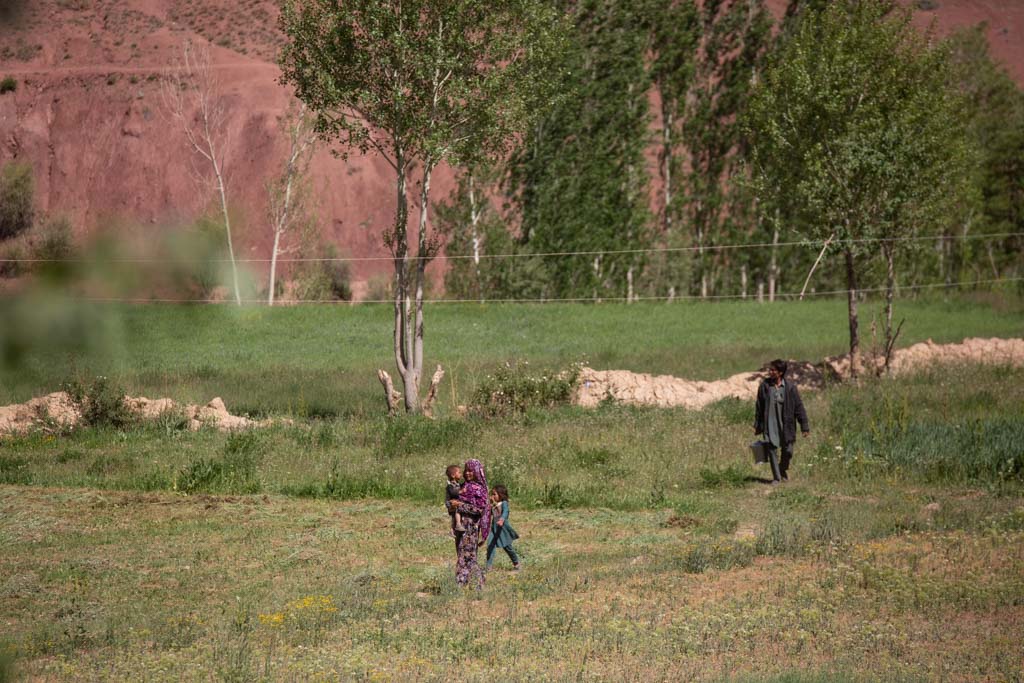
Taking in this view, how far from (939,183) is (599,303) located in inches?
1002

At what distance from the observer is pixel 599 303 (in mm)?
58094

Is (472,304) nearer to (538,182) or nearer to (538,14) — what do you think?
(538,182)

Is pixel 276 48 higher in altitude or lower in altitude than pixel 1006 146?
higher

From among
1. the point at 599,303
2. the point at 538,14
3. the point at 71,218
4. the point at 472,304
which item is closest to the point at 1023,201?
the point at 599,303

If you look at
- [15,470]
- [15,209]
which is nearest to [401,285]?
[15,470]

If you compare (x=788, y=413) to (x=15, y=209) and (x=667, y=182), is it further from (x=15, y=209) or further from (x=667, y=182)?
(x=667, y=182)

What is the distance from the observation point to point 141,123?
246 feet

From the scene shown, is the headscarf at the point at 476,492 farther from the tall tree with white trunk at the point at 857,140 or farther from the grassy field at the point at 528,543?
the tall tree with white trunk at the point at 857,140

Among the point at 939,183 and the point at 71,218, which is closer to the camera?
the point at 71,218

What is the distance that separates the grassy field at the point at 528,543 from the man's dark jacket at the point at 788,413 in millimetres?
919

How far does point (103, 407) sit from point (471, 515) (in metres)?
15.8

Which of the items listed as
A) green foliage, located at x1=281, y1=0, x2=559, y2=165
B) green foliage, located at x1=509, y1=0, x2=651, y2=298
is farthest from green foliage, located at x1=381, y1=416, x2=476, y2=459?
green foliage, located at x1=509, y1=0, x2=651, y2=298

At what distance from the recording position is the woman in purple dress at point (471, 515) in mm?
12578

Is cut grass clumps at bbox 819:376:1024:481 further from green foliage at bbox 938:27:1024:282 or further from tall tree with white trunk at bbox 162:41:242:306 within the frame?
tall tree with white trunk at bbox 162:41:242:306
